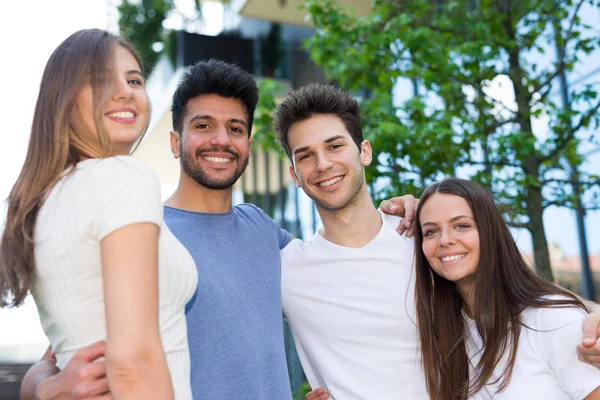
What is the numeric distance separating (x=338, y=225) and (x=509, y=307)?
969 mm

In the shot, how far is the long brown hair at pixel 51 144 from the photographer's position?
1651mm

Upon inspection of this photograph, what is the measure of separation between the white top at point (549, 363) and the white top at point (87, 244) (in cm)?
149

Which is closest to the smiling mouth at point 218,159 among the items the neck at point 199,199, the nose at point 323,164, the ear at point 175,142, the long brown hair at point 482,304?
the neck at point 199,199

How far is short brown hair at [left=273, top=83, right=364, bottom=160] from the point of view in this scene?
348 cm

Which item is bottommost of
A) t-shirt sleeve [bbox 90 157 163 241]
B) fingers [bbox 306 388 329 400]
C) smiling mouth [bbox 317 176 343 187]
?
fingers [bbox 306 388 329 400]

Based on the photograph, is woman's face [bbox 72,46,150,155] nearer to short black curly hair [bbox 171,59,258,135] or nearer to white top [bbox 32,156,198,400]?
white top [bbox 32,156,198,400]

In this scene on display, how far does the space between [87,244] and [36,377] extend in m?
0.65

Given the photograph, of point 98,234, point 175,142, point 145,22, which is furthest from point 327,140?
point 145,22

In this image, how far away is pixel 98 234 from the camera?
60.6 inches

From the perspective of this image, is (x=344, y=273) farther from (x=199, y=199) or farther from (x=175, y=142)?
(x=175, y=142)

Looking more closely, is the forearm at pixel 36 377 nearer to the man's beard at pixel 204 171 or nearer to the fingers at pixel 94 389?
the fingers at pixel 94 389

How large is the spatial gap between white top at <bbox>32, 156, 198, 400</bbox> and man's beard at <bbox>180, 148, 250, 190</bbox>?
1164mm

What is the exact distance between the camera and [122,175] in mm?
1621

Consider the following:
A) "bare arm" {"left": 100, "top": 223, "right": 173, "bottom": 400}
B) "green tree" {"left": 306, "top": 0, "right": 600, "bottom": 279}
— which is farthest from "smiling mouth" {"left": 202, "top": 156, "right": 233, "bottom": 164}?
"green tree" {"left": 306, "top": 0, "right": 600, "bottom": 279}
